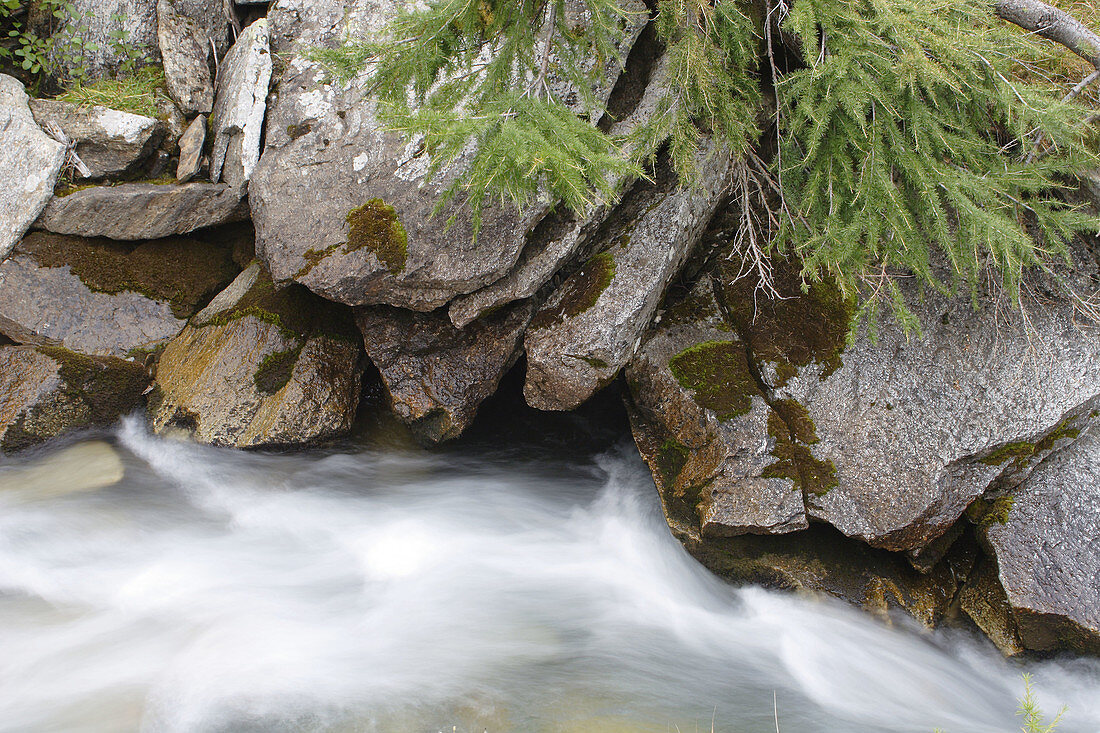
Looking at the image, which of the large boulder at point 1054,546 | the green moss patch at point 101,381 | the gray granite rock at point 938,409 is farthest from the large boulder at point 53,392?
the large boulder at point 1054,546

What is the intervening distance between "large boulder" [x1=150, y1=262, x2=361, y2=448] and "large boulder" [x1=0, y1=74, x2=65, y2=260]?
171cm

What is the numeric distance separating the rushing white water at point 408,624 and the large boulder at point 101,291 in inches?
38.0

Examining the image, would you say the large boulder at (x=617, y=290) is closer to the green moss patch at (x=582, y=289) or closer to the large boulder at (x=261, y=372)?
the green moss patch at (x=582, y=289)

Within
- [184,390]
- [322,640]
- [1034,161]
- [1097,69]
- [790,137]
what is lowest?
[322,640]

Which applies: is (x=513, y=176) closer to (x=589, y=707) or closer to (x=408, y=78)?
(x=408, y=78)

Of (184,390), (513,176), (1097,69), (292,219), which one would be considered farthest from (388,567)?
(1097,69)

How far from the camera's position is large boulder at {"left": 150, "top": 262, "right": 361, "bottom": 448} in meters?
5.49

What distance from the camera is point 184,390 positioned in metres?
5.57

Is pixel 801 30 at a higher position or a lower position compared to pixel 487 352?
higher

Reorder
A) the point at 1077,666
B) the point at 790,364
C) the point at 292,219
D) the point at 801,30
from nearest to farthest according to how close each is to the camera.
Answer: the point at 801,30, the point at 1077,666, the point at 790,364, the point at 292,219

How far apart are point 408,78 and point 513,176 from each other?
148 cm

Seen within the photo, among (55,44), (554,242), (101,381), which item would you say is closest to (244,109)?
(55,44)

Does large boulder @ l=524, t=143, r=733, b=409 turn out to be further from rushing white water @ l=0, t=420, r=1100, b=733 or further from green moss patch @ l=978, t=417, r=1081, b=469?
green moss patch @ l=978, t=417, r=1081, b=469

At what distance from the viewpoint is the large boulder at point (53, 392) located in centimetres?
535
